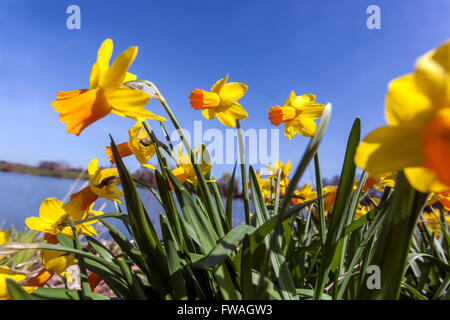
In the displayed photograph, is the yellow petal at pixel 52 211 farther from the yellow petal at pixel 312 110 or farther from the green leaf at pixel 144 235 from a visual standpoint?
the yellow petal at pixel 312 110

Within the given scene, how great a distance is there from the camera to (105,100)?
0.52 meters

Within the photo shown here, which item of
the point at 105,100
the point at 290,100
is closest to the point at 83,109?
the point at 105,100

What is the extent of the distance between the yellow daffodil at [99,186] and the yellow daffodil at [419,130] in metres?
0.55

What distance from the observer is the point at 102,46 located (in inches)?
20.9

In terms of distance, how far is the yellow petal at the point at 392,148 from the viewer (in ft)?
1.02

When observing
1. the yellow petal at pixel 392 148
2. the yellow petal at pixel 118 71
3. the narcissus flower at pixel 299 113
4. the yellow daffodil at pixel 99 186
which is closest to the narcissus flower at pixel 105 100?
the yellow petal at pixel 118 71

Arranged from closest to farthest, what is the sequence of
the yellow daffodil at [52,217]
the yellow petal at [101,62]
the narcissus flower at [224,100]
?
the yellow petal at [101,62], the yellow daffodil at [52,217], the narcissus flower at [224,100]

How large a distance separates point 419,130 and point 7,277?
0.67 meters

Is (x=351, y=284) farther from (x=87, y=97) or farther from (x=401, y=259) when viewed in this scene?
(x=87, y=97)

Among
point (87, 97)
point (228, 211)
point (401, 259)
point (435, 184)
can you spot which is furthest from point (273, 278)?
point (87, 97)

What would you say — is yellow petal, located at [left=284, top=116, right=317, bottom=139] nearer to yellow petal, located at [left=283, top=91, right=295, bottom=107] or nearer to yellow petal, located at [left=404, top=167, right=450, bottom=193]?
yellow petal, located at [left=283, top=91, right=295, bottom=107]

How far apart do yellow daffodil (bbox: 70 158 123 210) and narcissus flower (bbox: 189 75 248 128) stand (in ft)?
1.05
